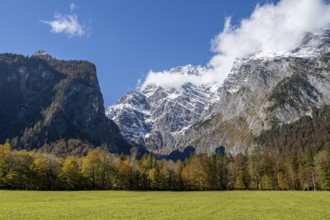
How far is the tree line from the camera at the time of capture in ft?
472

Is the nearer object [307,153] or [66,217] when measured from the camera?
[66,217]

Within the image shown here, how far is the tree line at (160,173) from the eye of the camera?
14388 centimetres

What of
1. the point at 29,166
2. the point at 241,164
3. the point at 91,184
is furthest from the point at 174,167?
the point at 29,166

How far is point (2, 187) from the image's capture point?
5487 inches

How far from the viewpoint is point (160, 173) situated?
175 meters

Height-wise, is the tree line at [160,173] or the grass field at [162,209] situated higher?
the tree line at [160,173]

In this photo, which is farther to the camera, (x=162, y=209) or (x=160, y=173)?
(x=160, y=173)

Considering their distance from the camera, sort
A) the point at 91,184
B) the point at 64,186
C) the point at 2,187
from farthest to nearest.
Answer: the point at 91,184 < the point at 64,186 < the point at 2,187

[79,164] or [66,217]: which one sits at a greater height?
[79,164]

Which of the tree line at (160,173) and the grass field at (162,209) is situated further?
the tree line at (160,173)

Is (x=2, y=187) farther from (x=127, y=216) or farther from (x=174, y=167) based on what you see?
(x=127, y=216)

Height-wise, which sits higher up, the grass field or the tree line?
the tree line

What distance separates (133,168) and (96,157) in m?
18.2

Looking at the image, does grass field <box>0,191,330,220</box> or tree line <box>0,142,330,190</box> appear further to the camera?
Answer: tree line <box>0,142,330,190</box>
